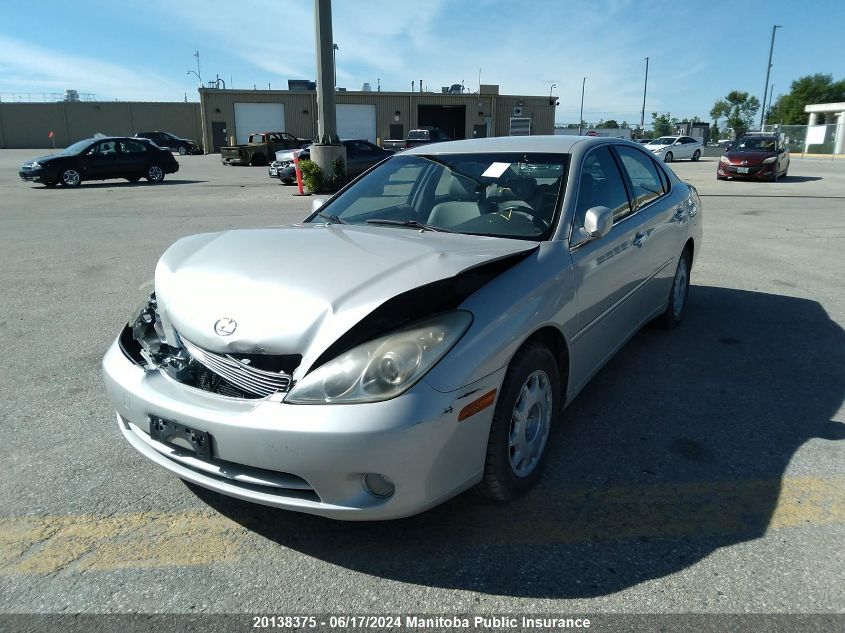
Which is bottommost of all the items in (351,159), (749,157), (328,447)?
(328,447)

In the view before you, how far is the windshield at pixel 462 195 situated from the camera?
134 inches

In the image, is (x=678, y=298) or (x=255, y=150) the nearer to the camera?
(x=678, y=298)

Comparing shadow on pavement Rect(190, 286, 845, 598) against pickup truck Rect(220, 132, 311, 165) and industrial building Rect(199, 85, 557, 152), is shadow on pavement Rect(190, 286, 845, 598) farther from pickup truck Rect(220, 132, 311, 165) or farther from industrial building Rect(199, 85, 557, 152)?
industrial building Rect(199, 85, 557, 152)

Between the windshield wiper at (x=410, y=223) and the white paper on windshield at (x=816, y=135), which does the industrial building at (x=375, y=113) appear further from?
the windshield wiper at (x=410, y=223)

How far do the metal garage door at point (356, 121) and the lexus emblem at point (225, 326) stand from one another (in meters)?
52.3

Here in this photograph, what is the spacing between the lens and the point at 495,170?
3783 millimetres

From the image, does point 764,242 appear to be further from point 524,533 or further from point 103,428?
point 103,428

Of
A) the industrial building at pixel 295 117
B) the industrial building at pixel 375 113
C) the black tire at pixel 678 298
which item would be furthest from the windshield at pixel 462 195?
the industrial building at pixel 295 117

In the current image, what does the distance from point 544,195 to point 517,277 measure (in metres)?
0.95

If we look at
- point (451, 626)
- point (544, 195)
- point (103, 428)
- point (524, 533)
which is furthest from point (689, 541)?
point (103, 428)


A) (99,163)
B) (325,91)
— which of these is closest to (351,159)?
(325,91)

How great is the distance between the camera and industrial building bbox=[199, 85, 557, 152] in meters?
50.7

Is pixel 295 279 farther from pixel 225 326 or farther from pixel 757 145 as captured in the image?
pixel 757 145

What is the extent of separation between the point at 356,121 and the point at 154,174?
109 ft
